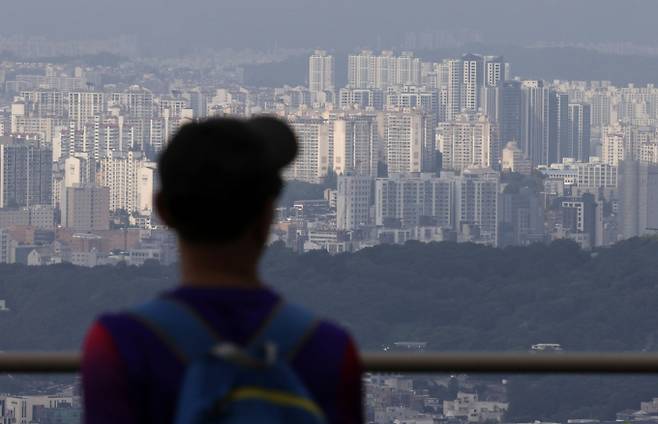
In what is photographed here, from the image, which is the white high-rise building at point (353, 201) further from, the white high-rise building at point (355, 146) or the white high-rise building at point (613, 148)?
the white high-rise building at point (613, 148)

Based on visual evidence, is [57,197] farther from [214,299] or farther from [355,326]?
[214,299]

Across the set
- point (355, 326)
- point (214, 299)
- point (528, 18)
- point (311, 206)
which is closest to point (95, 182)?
point (311, 206)

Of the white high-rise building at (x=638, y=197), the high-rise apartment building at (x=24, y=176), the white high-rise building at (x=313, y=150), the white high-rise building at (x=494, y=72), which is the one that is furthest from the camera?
the white high-rise building at (x=494, y=72)

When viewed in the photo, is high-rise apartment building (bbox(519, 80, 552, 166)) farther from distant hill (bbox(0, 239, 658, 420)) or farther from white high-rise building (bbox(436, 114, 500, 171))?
distant hill (bbox(0, 239, 658, 420))

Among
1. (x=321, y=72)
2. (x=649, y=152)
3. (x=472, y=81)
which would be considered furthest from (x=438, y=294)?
(x=321, y=72)

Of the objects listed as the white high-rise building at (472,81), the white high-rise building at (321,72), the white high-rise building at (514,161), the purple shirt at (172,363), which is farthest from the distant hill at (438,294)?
the white high-rise building at (321,72)

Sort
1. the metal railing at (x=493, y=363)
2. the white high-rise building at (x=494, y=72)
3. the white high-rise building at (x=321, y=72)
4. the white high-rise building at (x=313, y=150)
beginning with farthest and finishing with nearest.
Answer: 1. the white high-rise building at (x=321, y=72)
2. the white high-rise building at (x=494, y=72)
3. the white high-rise building at (x=313, y=150)
4. the metal railing at (x=493, y=363)

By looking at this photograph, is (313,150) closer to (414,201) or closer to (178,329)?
(414,201)
